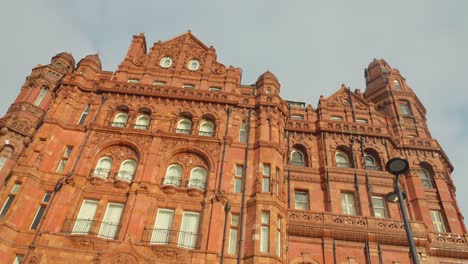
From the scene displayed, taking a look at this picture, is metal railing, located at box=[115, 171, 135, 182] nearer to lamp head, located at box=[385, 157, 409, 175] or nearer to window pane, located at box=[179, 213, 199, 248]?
window pane, located at box=[179, 213, 199, 248]

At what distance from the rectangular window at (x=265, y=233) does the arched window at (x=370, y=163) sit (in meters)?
11.3

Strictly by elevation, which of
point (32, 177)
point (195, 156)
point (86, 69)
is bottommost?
point (32, 177)

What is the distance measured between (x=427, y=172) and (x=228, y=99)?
1871cm

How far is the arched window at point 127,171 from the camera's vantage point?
24.8m

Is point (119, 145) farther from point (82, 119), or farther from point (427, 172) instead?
point (427, 172)

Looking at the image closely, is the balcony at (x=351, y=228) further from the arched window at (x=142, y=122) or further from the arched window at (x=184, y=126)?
the arched window at (x=142, y=122)

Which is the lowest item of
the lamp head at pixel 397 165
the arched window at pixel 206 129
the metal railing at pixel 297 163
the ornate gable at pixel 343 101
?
the lamp head at pixel 397 165

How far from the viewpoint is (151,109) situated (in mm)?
29375

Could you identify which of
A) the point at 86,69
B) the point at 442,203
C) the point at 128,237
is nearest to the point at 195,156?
the point at 128,237

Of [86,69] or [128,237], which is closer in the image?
[128,237]

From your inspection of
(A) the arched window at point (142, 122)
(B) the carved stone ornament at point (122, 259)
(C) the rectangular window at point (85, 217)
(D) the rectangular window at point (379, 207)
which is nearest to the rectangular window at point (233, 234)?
(B) the carved stone ornament at point (122, 259)

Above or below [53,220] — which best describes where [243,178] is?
above

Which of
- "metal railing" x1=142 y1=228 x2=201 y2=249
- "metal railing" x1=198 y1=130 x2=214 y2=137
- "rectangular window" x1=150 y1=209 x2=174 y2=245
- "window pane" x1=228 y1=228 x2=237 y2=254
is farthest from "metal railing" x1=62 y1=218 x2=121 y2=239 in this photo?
"metal railing" x1=198 y1=130 x2=214 y2=137

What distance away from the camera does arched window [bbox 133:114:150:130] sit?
93.4 feet
